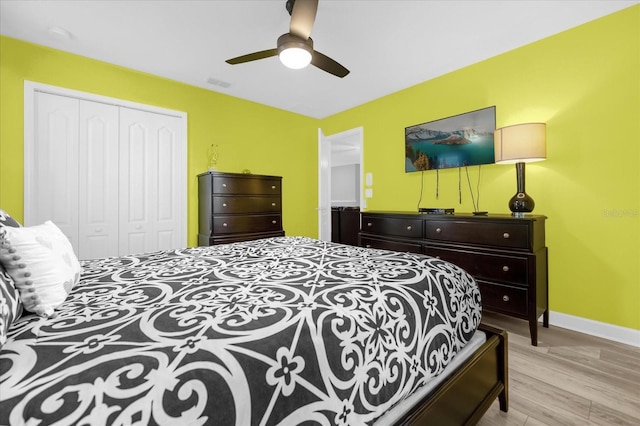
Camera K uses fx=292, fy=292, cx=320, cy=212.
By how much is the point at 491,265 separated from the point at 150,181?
12.0 ft

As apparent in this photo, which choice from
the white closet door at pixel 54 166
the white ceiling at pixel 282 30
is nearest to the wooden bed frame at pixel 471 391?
the white ceiling at pixel 282 30

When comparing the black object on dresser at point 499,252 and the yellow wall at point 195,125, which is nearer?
the black object on dresser at point 499,252

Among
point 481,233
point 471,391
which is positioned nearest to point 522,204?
point 481,233

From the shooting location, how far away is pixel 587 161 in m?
2.44

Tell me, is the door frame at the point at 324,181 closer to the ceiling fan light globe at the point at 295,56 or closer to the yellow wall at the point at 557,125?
the yellow wall at the point at 557,125

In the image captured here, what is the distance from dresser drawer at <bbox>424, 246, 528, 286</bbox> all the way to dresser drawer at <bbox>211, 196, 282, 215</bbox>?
216 cm

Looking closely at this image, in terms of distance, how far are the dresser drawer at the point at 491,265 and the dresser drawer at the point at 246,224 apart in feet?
6.93

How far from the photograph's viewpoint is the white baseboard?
2238 mm

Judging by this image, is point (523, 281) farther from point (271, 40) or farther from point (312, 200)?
point (312, 200)

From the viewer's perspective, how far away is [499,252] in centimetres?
239

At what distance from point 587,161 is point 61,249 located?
11.5 feet

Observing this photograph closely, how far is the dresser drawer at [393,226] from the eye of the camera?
293cm

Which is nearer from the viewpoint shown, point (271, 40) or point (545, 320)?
point (545, 320)

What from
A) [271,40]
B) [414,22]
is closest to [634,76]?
[414,22]
